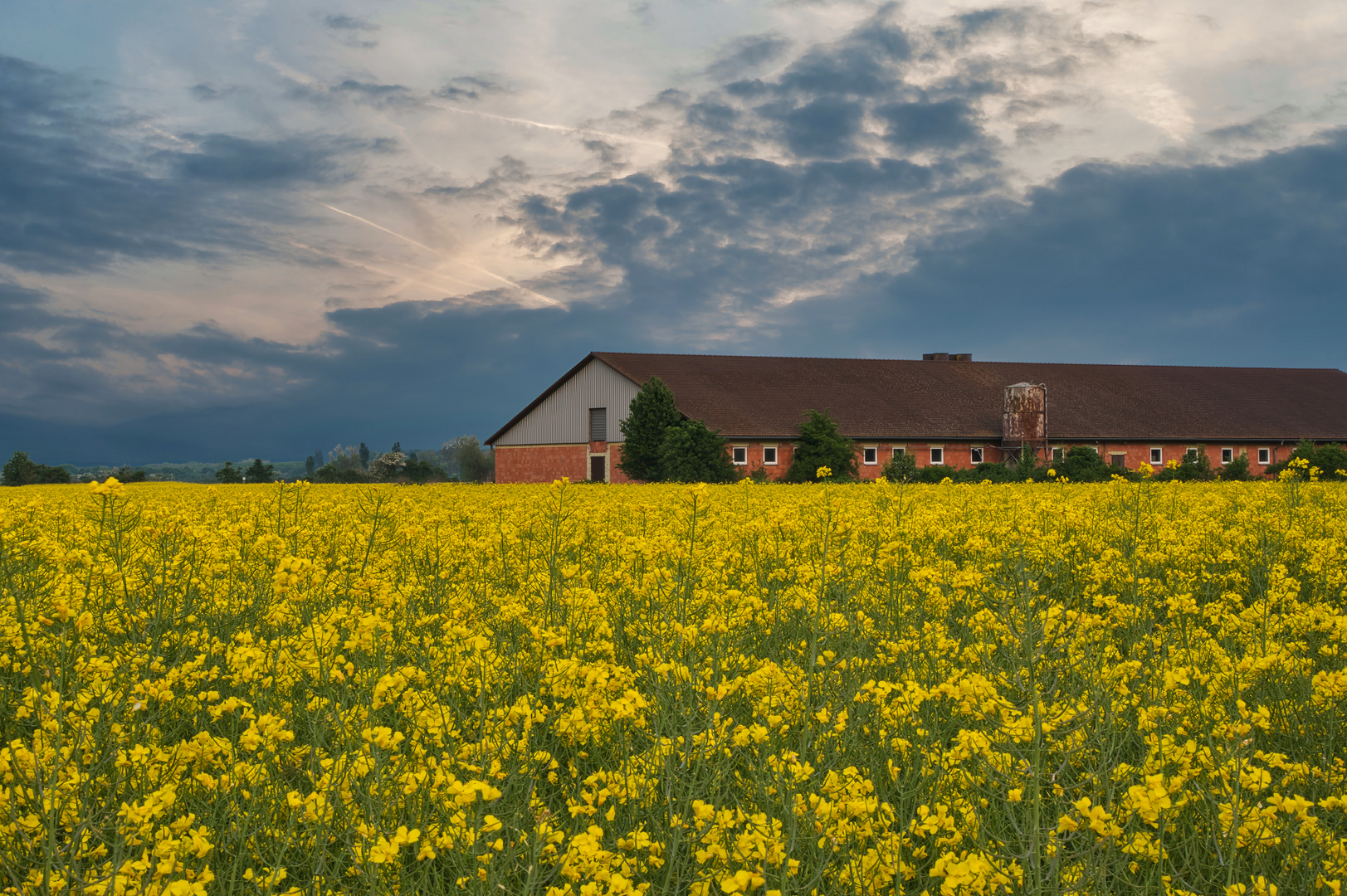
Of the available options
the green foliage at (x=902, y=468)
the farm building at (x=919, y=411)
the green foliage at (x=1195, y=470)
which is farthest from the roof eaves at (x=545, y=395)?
the green foliage at (x=1195, y=470)

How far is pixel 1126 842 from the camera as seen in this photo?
2.60 m

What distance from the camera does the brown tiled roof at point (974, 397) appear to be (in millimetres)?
37219

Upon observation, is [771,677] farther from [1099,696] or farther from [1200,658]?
[1200,658]

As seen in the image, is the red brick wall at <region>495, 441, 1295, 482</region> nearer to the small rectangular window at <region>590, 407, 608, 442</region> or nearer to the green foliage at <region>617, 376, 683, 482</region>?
the small rectangular window at <region>590, 407, 608, 442</region>

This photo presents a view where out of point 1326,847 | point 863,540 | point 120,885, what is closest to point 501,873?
point 120,885

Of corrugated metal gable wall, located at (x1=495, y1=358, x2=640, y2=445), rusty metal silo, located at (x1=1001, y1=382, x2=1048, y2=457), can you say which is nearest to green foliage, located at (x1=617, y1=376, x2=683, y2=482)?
corrugated metal gable wall, located at (x1=495, y1=358, x2=640, y2=445)

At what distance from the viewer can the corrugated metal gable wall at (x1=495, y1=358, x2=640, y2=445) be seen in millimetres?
37031

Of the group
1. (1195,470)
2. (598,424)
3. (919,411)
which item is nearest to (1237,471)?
(1195,470)

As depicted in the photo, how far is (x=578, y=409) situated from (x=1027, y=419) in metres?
22.7

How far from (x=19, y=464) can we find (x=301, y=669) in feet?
131

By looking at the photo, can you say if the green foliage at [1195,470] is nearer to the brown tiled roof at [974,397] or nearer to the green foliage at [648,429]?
the brown tiled roof at [974,397]

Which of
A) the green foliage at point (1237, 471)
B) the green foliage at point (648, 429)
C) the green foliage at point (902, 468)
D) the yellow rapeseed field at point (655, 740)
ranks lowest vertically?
the yellow rapeseed field at point (655, 740)

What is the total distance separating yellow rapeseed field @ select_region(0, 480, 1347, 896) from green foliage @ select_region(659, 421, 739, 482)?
80.6ft

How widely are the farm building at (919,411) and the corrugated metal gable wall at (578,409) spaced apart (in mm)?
77
